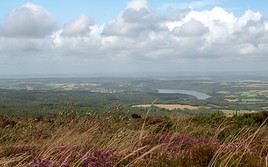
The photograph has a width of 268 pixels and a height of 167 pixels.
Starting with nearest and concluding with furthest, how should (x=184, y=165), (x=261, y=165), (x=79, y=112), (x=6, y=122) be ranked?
(x=261, y=165) → (x=184, y=165) → (x=79, y=112) → (x=6, y=122)

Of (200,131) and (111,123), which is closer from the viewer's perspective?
(200,131)

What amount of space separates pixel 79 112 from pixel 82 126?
9.76ft

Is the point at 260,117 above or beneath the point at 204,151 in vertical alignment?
beneath

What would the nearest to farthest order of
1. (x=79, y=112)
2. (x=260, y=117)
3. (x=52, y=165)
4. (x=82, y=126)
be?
1. (x=52, y=165)
2. (x=82, y=126)
3. (x=79, y=112)
4. (x=260, y=117)

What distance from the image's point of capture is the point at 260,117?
710 inches

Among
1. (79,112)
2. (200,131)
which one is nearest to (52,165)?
(200,131)

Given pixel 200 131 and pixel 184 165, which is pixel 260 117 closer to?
pixel 200 131

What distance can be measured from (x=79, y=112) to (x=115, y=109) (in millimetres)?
1704

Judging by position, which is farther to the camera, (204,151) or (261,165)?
(204,151)

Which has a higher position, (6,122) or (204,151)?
(204,151)

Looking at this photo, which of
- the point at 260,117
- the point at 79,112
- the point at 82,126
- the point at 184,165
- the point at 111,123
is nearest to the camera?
the point at 184,165

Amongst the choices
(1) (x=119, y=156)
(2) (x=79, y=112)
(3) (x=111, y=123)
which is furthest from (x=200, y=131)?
(1) (x=119, y=156)

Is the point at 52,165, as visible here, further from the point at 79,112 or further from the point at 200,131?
the point at 79,112

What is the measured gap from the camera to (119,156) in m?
4.88
